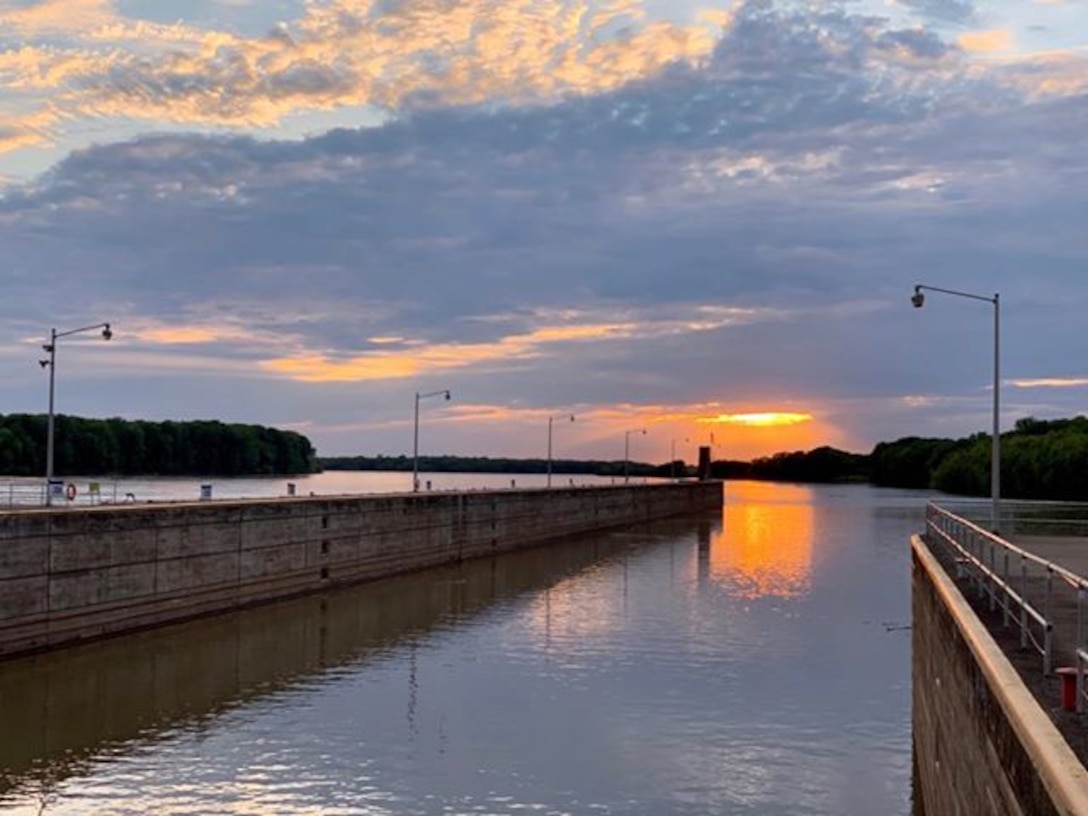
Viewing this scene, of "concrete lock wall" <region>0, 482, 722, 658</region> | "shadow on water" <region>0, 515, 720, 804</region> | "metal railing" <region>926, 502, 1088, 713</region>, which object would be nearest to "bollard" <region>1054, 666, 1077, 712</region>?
"metal railing" <region>926, 502, 1088, 713</region>

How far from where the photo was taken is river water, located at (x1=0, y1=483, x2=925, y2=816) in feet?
72.7

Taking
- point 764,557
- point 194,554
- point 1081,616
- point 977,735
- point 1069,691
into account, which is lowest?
point 764,557

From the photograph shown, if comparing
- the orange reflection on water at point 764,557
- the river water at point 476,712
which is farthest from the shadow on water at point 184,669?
the orange reflection on water at point 764,557

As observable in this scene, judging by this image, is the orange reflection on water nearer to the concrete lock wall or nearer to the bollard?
the concrete lock wall

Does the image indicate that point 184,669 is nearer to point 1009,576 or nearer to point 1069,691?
point 1009,576

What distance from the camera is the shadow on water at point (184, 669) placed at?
85.2ft

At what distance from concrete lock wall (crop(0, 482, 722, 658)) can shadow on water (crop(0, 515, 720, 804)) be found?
0.93 metres

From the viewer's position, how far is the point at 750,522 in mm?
147500

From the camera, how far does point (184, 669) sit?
3450 cm

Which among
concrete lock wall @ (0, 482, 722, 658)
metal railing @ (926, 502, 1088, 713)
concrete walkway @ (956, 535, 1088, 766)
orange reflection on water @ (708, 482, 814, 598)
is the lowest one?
orange reflection on water @ (708, 482, 814, 598)

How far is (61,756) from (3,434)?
168 metres

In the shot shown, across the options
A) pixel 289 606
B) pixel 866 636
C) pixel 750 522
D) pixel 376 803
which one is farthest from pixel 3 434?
pixel 376 803

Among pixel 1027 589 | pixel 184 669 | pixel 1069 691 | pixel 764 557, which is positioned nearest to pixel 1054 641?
pixel 1069 691

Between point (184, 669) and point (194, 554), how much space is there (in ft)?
33.7
